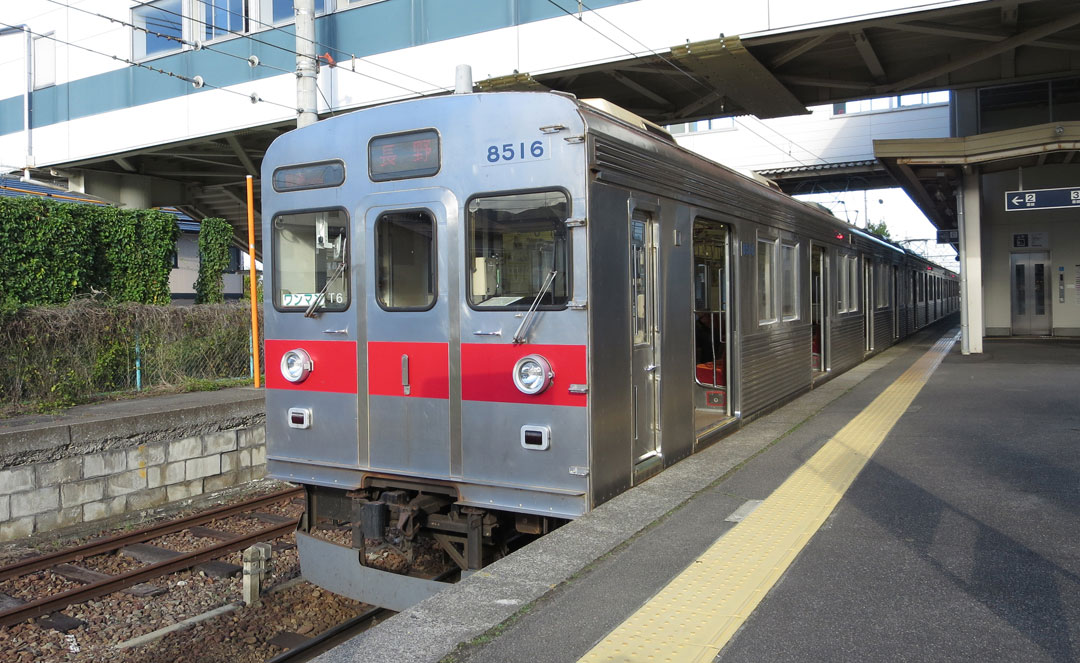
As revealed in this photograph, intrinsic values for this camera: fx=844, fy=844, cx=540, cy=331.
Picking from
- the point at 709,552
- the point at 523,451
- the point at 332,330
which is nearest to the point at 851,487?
the point at 709,552

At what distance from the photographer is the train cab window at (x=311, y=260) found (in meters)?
5.38

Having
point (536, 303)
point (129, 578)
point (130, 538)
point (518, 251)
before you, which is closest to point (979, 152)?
point (518, 251)

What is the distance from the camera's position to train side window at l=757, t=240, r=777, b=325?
8.21 m

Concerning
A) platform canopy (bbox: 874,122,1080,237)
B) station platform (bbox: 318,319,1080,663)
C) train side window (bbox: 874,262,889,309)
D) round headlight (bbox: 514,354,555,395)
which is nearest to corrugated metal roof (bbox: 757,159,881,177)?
train side window (bbox: 874,262,889,309)

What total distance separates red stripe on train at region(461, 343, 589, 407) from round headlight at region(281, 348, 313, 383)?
1194 millimetres

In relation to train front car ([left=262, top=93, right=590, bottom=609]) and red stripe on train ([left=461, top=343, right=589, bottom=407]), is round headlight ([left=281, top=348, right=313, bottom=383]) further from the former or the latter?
red stripe on train ([left=461, top=343, right=589, bottom=407])

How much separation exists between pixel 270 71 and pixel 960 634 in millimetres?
15123

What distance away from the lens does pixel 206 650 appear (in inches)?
194

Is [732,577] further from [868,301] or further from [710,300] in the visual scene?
[868,301]

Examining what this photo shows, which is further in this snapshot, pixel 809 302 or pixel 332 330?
pixel 809 302

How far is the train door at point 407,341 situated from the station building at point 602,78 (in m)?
5.90

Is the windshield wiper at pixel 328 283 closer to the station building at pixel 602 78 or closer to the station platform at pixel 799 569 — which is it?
the station platform at pixel 799 569

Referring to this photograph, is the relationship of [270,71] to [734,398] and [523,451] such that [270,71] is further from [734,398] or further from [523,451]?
[523,451]

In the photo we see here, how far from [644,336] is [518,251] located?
3.91ft
